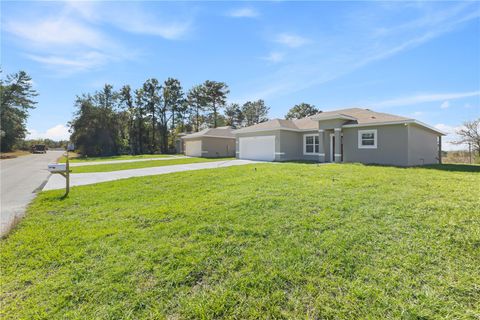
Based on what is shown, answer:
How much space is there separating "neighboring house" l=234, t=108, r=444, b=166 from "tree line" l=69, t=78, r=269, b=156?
83.6 feet

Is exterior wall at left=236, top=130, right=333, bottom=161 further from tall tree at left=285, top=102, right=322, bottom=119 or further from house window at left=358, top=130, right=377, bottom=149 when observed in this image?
tall tree at left=285, top=102, right=322, bottom=119

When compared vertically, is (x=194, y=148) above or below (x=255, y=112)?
below

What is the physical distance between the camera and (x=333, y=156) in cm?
1659

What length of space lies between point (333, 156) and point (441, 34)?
903cm

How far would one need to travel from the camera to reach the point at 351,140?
15352mm

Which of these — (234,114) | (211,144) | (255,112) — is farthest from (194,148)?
(255,112)

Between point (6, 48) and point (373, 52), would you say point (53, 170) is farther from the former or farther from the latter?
point (373, 52)

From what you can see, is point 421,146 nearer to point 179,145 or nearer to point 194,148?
point 194,148

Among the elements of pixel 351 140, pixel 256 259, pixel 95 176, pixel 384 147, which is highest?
pixel 351 140

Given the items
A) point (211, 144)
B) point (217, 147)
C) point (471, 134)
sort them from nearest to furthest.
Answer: point (471, 134) < point (211, 144) < point (217, 147)

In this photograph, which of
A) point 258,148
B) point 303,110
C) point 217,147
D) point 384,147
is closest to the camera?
point 384,147

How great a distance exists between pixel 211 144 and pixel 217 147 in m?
0.95

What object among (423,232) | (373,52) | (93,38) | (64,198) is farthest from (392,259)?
Answer: (373,52)

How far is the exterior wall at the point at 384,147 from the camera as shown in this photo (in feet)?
43.5
